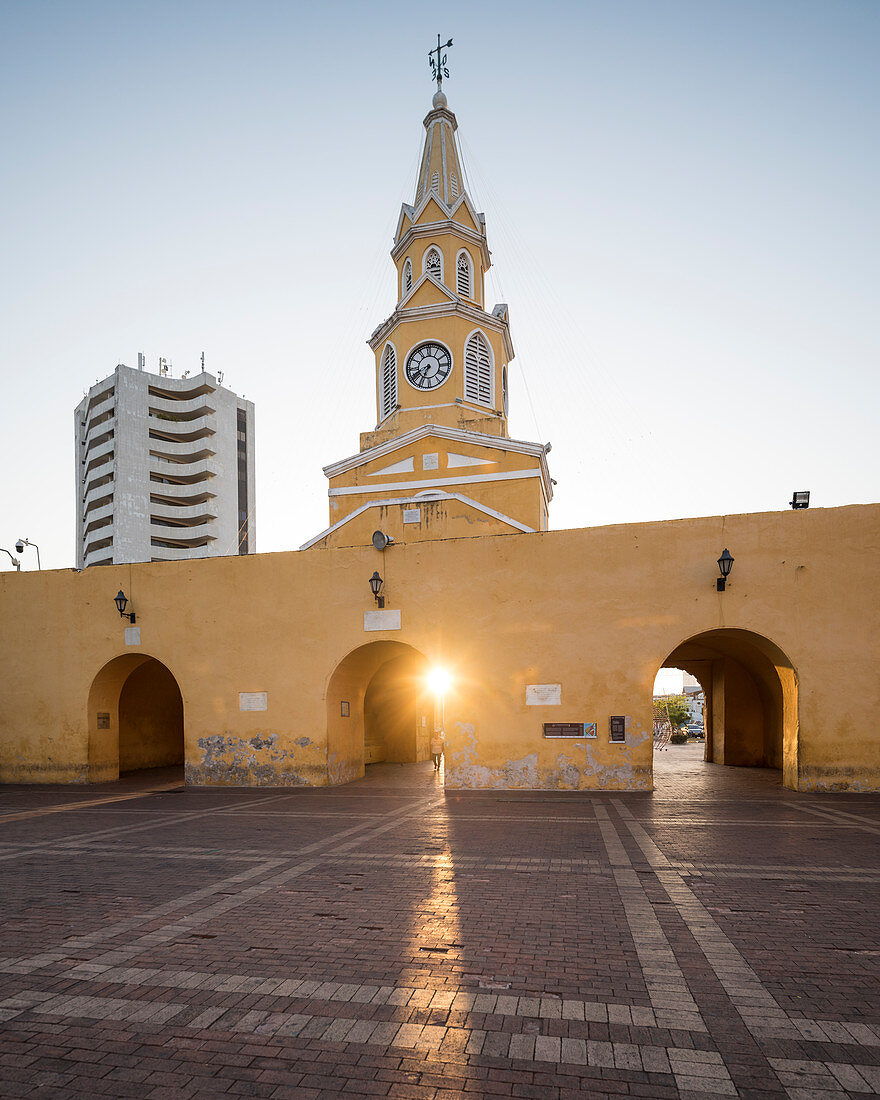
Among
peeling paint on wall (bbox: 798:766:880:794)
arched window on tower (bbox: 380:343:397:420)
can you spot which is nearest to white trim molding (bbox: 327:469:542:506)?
arched window on tower (bbox: 380:343:397:420)

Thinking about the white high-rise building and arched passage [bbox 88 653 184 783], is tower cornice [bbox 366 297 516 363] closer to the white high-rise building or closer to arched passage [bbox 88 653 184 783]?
arched passage [bbox 88 653 184 783]

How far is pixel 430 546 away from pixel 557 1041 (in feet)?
36.5

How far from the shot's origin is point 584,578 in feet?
45.0

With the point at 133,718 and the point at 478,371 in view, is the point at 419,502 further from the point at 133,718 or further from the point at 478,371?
the point at 133,718

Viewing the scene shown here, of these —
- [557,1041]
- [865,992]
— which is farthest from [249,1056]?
[865,992]

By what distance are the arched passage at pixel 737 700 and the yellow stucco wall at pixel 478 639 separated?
4.00m

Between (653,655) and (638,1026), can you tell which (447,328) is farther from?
(638,1026)

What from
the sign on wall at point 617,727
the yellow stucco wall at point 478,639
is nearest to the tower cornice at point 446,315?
the yellow stucco wall at point 478,639

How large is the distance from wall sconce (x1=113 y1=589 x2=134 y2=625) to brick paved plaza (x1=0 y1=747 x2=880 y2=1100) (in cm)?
665

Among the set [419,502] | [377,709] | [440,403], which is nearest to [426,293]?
[440,403]

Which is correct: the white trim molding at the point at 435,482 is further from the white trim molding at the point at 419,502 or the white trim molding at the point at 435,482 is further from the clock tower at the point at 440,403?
the white trim molding at the point at 419,502

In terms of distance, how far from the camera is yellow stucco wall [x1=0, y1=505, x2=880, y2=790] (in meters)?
12.8

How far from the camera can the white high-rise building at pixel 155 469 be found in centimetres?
6181

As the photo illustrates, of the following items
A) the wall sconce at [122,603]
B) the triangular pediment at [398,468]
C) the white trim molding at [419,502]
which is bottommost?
the wall sconce at [122,603]
